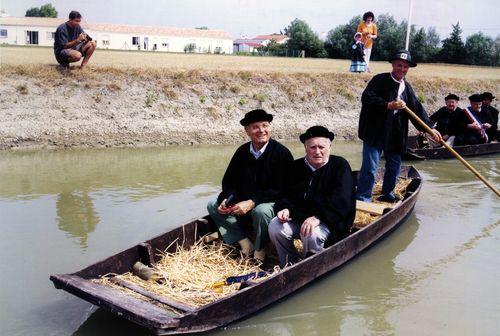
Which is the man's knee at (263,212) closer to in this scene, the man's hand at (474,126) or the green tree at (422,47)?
the man's hand at (474,126)

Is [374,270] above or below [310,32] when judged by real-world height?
below

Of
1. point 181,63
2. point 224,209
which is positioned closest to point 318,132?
point 224,209

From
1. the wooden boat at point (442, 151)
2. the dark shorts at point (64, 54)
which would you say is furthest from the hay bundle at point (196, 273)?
the dark shorts at point (64, 54)

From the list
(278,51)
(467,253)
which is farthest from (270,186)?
(278,51)

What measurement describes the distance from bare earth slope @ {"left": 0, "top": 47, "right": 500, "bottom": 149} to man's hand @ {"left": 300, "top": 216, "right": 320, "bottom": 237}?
941 cm

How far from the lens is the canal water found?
5.41 metres

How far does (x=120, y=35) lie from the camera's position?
218 ft

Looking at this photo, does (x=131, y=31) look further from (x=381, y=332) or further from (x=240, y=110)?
(x=381, y=332)

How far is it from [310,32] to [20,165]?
54764mm

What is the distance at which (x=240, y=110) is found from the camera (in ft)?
53.6

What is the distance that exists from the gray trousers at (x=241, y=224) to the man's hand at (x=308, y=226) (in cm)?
46

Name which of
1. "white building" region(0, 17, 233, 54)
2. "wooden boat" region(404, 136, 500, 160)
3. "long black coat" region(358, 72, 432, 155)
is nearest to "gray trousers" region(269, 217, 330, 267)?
"long black coat" region(358, 72, 432, 155)

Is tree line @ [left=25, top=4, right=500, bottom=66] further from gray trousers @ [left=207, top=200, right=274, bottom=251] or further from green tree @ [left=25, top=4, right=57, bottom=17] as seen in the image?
green tree @ [left=25, top=4, right=57, bottom=17]

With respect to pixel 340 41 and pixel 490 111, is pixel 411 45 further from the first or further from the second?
pixel 490 111
